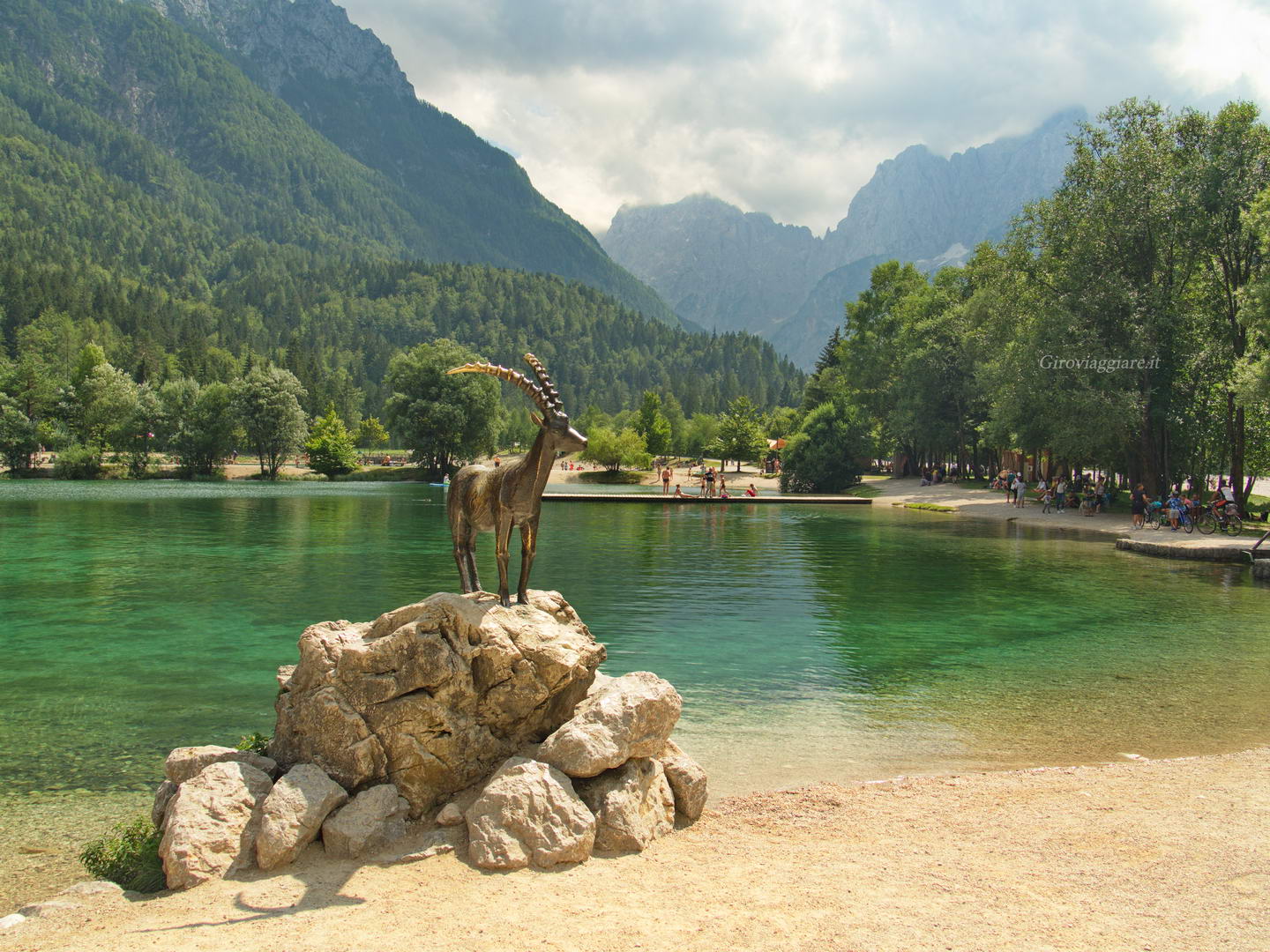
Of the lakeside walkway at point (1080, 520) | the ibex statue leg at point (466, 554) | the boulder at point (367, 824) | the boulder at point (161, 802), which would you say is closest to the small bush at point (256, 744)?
the boulder at point (161, 802)

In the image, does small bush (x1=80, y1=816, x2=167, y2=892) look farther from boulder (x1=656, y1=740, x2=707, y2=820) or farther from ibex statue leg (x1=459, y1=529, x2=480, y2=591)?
boulder (x1=656, y1=740, x2=707, y2=820)

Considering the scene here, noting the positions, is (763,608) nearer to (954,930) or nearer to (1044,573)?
(1044,573)

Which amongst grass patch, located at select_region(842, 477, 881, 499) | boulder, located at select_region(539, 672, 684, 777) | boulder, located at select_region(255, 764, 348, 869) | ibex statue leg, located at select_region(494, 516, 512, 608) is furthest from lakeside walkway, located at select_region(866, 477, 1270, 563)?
boulder, located at select_region(255, 764, 348, 869)

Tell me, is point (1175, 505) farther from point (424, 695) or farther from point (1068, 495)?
point (424, 695)

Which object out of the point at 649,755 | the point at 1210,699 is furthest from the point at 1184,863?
the point at 1210,699

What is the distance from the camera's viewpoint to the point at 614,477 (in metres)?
116

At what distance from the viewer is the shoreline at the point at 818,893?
5.94 meters

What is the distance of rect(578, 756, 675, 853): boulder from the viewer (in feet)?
25.3

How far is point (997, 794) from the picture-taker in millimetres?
9281

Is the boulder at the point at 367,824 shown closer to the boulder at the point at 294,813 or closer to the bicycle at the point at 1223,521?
the boulder at the point at 294,813

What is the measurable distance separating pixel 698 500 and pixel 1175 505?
33.7 m

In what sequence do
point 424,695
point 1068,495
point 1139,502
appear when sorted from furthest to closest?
point 1068,495 → point 1139,502 → point 424,695

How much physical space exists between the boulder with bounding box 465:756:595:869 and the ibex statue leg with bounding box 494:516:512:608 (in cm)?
209

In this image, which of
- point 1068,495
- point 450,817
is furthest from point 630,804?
point 1068,495
